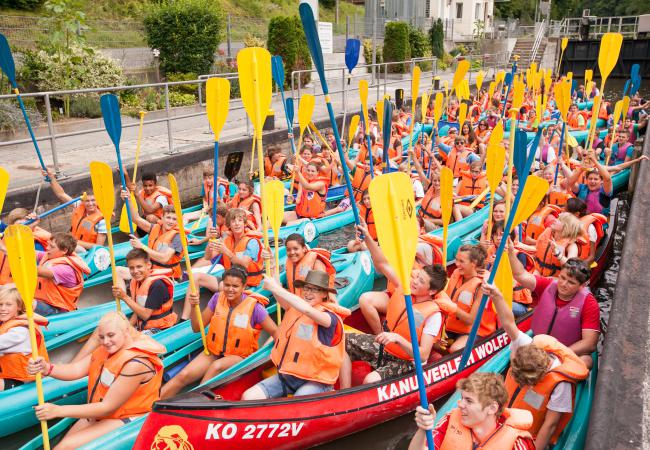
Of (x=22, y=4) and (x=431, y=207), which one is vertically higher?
(x=22, y=4)

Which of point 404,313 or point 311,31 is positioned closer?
point 311,31

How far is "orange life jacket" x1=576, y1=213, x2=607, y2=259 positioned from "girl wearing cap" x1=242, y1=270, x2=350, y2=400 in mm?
3364

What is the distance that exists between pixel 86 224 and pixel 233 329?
3.55 meters

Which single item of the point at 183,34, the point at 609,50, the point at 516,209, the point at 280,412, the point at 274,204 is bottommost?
the point at 280,412

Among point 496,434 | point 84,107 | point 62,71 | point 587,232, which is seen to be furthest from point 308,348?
point 62,71

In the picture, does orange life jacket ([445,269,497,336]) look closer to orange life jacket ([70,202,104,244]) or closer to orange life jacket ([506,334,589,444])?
orange life jacket ([506,334,589,444])

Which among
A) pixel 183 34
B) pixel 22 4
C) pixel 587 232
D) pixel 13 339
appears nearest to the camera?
pixel 13 339

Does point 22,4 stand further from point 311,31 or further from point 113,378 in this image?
point 113,378

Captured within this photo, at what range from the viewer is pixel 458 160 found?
10.3m

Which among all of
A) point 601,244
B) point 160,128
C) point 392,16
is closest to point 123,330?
point 601,244

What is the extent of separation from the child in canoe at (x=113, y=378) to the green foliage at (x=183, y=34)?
14.4 meters

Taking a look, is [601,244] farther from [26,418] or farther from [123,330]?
[26,418]

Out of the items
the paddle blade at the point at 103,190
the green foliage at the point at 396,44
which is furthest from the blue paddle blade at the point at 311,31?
the green foliage at the point at 396,44

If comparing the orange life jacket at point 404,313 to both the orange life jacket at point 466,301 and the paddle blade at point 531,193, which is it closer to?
the orange life jacket at point 466,301
